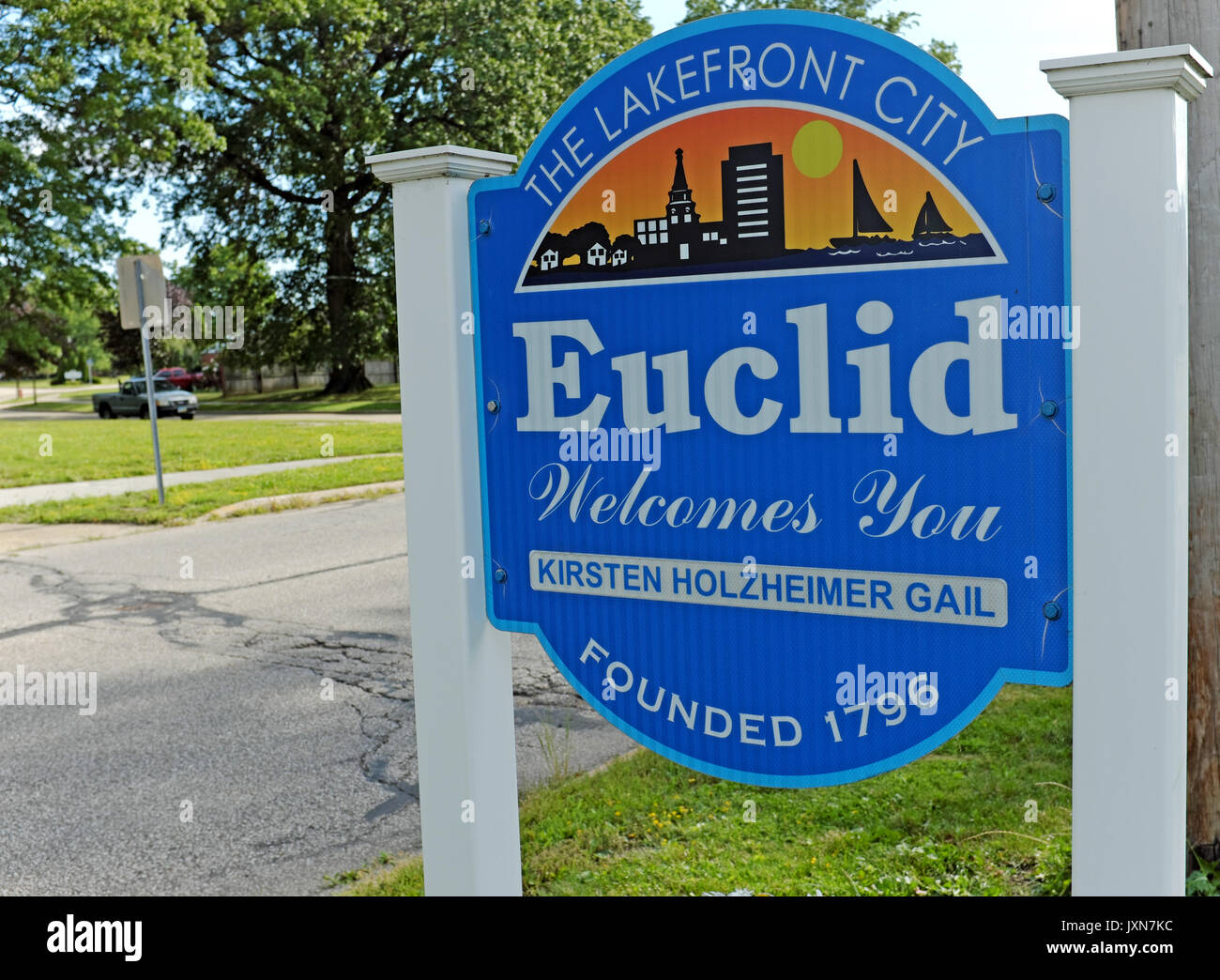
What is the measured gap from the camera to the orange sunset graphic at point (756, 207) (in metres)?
2.32

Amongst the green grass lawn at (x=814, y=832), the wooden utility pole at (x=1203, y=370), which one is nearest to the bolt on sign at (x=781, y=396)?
the green grass lawn at (x=814, y=832)

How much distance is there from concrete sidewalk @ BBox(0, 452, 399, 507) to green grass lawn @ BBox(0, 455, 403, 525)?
0.49 meters

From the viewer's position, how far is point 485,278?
281cm

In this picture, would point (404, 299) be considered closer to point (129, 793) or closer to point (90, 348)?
point (129, 793)

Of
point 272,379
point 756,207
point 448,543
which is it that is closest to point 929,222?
point 756,207

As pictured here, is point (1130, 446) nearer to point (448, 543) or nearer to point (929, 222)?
point (929, 222)

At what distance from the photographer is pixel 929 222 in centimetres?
230

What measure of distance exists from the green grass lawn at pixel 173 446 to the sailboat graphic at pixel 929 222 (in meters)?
13.8

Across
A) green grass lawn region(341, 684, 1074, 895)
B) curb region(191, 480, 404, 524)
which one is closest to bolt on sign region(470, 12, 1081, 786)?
green grass lawn region(341, 684, 1074, 895)

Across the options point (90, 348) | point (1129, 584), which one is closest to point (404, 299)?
point (1129, 584)

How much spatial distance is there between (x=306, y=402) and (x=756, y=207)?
37533mm

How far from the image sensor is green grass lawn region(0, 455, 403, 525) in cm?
1298

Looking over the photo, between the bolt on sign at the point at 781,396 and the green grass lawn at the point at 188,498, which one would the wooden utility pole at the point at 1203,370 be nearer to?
the bolt on sign at the point at 781,396

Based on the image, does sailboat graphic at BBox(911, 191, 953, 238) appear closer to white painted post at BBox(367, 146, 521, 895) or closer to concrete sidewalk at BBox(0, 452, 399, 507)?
white painted post at BBox(367, 146, 521, 895)
